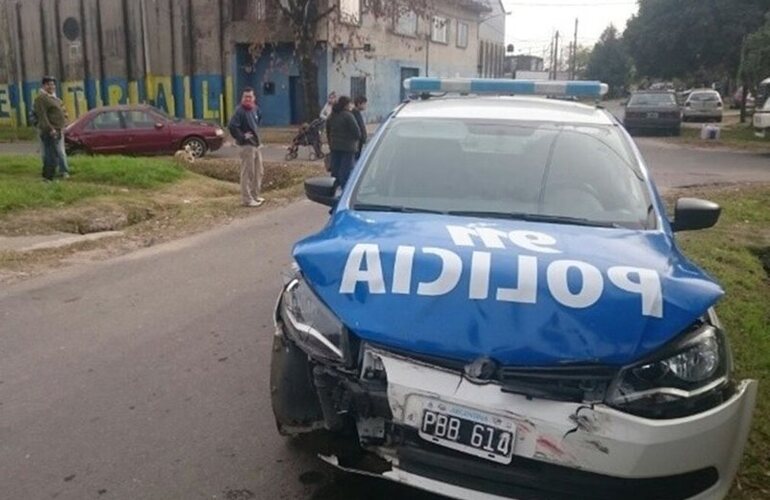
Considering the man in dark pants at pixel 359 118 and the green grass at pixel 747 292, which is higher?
the man in dark pants at pixel 359 118

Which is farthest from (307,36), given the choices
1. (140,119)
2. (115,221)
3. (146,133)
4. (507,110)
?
(507,110)

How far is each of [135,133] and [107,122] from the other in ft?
2.26

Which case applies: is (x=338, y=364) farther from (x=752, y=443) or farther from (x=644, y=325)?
(x=752, y=443)

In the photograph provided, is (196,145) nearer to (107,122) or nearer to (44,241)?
(107,122)

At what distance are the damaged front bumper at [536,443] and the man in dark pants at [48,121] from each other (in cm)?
1131

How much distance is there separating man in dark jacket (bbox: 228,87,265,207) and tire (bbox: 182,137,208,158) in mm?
7597

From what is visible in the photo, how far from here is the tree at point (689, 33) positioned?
93.0 ft

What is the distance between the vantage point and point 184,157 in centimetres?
1684

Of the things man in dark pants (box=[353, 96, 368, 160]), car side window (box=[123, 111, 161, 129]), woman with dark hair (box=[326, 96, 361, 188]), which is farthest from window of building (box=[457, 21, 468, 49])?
woman with dark hair (box=[326, 96, 361, 188])

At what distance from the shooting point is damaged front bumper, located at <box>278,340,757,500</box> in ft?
8.14

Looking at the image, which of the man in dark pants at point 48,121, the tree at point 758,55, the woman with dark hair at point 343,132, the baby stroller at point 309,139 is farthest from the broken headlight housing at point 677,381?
the tree at point 758,55

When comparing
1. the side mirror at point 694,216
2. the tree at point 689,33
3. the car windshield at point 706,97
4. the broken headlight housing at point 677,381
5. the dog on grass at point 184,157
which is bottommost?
the dog on grass at point 184,157

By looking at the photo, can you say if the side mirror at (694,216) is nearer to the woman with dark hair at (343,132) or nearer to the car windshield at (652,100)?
the woman with dark hair at (343,132)

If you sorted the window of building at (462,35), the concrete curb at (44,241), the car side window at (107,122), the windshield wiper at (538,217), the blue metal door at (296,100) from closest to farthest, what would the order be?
1. the windshield wiper at (538,217)
2. the concrete curb at (44,241)
3. the car side window at (107,122)
4. the blue metal door at (296,100)
5. the window of building at (462,35)
